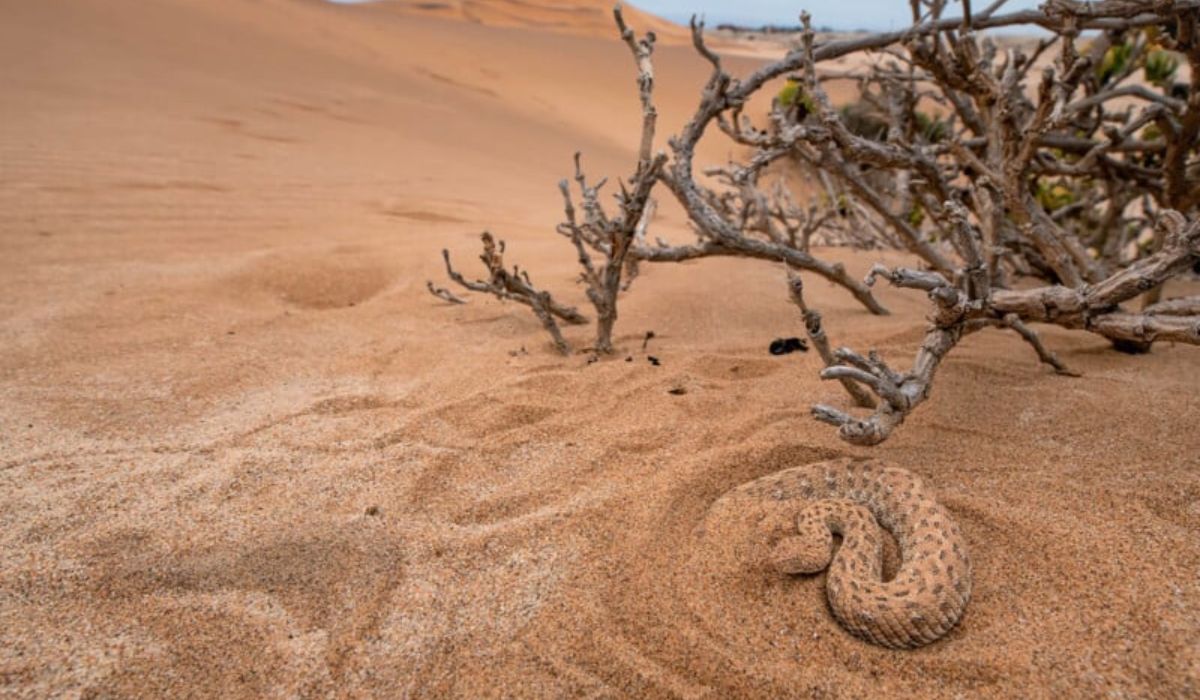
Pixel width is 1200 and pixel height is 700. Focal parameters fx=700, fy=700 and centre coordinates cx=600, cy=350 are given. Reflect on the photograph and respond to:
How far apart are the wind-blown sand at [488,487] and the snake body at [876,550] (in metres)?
0.06

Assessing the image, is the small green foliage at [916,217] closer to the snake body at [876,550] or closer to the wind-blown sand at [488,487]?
the wind-blown sand at [488,487]

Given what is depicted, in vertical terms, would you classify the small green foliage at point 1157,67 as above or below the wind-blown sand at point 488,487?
above

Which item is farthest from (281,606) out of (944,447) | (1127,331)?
(1127,331)

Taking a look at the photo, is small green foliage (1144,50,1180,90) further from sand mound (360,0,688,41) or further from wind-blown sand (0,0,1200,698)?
sand mound (360,0,688,41)

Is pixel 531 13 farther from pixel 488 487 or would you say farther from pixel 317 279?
pixel 488 487

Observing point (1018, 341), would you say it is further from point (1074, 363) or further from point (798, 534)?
point (798, 534)

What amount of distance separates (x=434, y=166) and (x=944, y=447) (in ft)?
28.5

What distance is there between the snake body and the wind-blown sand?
0.06 m

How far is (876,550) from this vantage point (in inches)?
80.0

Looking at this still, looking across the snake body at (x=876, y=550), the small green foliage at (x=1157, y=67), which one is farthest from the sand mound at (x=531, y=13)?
the snake body at (x=876, y=550)

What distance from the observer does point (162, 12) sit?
59.0 ft

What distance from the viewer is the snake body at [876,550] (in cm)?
170

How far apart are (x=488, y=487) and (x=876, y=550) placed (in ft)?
3.92

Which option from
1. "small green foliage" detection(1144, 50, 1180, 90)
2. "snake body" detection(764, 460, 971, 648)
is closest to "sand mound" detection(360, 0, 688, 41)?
"small green foliage" detection(1144, 50, 1180, 90)
